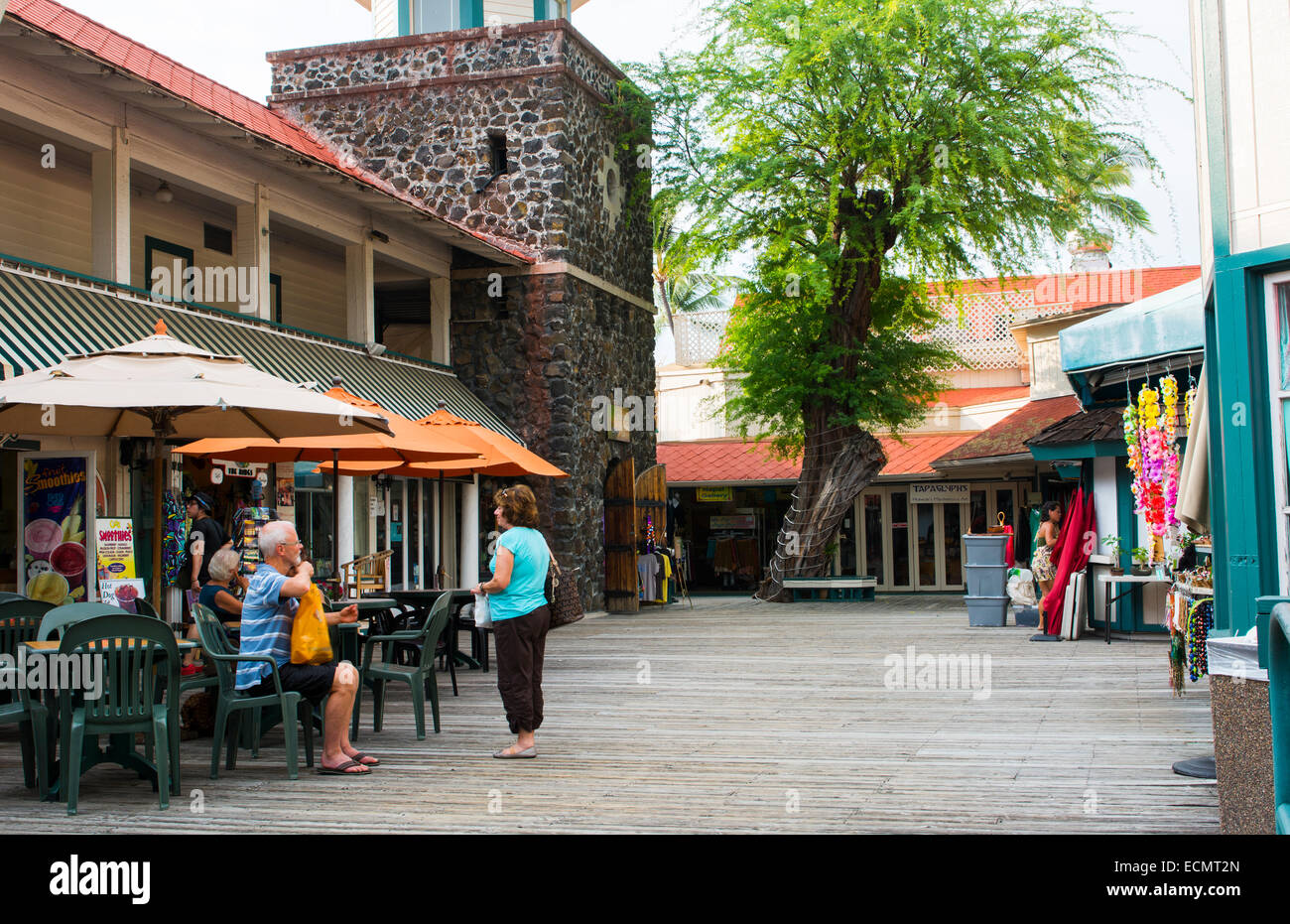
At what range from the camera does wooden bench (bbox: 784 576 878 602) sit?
73.2 ft

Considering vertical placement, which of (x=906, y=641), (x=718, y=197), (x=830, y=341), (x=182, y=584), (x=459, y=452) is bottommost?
(x=906, y=641)

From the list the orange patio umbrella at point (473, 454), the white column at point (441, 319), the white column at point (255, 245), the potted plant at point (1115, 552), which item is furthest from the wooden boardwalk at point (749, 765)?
the white column at point (441, 319)

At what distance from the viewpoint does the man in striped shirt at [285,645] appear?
6.54 m

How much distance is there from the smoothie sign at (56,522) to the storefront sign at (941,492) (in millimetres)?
20628

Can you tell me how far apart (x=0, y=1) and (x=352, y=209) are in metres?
7.73

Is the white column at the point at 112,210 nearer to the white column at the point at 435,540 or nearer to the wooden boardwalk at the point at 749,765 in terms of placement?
the wooden boardwalk at the point at 749,765

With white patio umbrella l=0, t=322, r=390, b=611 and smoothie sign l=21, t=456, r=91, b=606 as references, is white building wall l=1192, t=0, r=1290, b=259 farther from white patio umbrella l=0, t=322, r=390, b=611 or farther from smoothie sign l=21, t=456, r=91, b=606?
smoothie sign l=21, t=456, r=91, b=606

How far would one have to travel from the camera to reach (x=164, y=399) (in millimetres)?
6754

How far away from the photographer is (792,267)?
19.8m

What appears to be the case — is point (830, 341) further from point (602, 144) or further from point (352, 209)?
point (352, 209)

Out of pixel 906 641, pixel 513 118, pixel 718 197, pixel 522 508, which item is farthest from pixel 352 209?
pixel 522 508

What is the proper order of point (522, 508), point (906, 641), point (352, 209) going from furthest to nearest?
1. point (352, 209)
2. point (906, 641)
3. point (522, 508)

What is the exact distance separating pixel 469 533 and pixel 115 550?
8.34 meters

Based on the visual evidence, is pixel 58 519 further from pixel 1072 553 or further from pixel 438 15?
pixel 438 15
